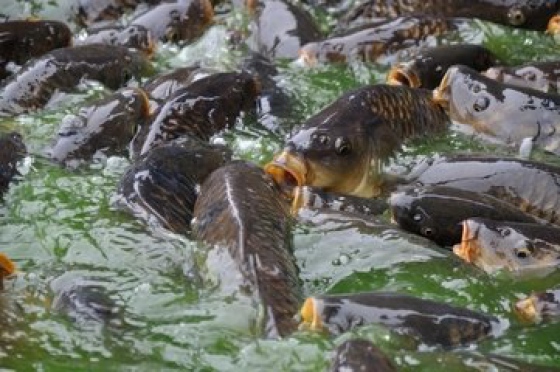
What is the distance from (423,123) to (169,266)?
209cm

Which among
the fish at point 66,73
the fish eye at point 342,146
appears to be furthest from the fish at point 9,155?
the fish eye at point 342,146

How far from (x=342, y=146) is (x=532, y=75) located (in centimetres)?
166

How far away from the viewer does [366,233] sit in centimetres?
529

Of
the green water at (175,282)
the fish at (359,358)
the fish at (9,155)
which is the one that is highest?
Answer: the fish at (359,358)

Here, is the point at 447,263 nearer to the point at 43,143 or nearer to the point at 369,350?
the point at 369,350

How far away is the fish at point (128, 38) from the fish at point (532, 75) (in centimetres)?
251

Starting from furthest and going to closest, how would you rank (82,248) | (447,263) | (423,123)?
(423,123), (82,248), (447,263)

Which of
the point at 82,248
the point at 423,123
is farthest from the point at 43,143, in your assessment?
the point at 423,123

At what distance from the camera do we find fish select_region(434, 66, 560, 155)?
6406 mm

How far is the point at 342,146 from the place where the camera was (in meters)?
6.00

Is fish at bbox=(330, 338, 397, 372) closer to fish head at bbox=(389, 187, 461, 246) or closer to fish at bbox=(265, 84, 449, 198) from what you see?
fish head at bbox=(389, 187, 461, 246)

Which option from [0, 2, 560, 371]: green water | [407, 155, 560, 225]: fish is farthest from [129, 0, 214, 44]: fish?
[407, 155, 560, 225]: fish

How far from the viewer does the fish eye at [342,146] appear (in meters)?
5.99

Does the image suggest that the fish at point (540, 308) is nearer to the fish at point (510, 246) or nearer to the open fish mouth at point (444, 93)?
the fish at point (510, 246)
